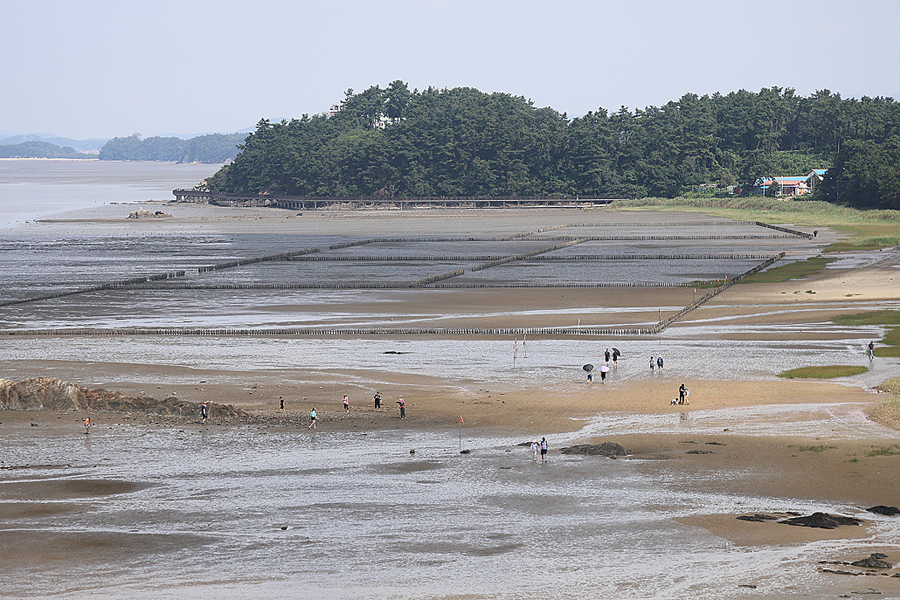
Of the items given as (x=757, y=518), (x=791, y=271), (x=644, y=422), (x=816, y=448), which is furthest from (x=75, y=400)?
(x=791, y=271)

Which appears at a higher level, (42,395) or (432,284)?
(432,284)

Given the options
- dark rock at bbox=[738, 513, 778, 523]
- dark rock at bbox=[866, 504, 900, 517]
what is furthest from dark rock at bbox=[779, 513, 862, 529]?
dark rock at bbox=[866, 504, 900, 517]

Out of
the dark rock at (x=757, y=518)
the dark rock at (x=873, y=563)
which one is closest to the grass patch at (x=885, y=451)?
the dark rock at (x=757, y=518)

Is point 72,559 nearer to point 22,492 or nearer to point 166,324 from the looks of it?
point 22,492

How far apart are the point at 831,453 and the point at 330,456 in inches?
736

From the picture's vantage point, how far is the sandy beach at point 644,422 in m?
30.1

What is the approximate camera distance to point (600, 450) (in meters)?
38.8

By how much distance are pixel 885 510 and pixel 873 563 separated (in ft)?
18.2

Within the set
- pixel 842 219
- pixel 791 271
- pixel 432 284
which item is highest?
pixel 842 219

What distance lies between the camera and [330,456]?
3928 centimetres

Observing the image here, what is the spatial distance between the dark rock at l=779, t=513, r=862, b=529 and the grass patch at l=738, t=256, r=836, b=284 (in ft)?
208

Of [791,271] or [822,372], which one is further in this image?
[791,271]

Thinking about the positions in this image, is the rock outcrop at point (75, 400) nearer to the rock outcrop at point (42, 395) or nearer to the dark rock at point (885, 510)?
the rock outcrop at point (42, 395)

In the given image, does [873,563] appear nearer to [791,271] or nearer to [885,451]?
[885,451]
